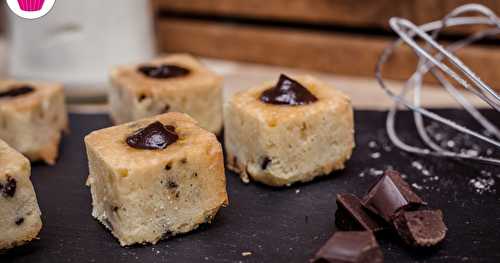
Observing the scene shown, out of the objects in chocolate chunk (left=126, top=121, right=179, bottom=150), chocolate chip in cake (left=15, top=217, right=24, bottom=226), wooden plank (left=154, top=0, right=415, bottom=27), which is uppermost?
wooden plank (left=154, top=0, right=415, bottom=27)

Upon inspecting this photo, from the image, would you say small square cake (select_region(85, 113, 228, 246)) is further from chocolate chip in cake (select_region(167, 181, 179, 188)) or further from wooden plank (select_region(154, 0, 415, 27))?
wooden plank (select_region(154, 0, 415, 27))

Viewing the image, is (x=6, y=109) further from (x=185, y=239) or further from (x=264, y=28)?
(x=264, y=28)

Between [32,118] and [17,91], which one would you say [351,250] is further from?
[17,91]

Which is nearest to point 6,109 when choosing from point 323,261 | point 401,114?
point 323,261

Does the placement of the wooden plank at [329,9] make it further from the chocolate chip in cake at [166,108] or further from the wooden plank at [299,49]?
the chocolate chip in cake at [166,108]

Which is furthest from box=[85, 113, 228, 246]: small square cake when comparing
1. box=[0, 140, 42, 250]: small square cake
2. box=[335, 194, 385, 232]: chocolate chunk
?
box=[335, 194, 385, 232]: chocolate chunk

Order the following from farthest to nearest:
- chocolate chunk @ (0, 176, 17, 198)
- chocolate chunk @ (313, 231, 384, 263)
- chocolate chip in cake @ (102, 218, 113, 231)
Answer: chocolate chip in cake @ (102, 218, 113, 231) < chocolate chunk @ (0, 176, 17, 198) < chocolate chunk @ (313, 231, 384, 263)
